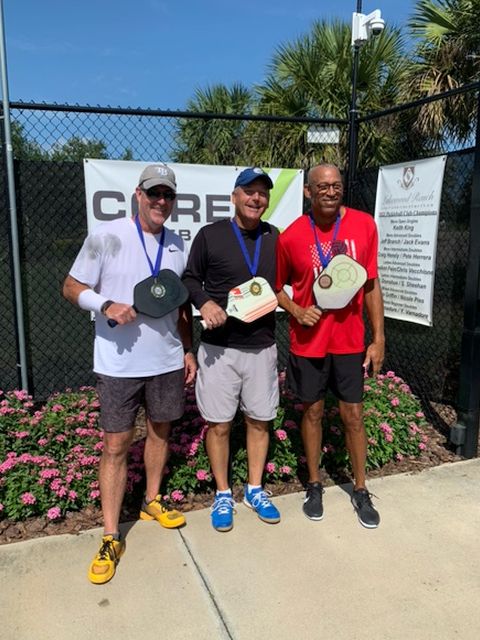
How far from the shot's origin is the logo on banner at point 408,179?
4129 mm

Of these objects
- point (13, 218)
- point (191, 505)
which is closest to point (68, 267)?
point (13, 218)

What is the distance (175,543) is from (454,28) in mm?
7678

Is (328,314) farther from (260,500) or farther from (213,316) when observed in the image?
(260,500)

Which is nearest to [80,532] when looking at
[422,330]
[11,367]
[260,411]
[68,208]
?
[260,411]

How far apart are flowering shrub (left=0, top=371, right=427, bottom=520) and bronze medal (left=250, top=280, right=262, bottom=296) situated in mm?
1220

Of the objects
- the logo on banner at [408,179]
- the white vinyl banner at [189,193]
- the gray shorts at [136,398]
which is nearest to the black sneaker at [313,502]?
the gray shorts at [136,398]

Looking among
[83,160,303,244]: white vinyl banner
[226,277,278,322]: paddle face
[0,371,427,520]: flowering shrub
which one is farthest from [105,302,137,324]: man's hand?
[83,160,303,244]: white vinyl banner

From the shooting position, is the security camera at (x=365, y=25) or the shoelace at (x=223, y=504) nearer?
the shoelace at (x=223, y=504)

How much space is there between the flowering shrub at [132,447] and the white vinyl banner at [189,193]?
4.72 ft

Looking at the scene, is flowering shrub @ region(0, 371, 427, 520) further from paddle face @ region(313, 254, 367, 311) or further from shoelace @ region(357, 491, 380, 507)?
paddle face @ region(313, 254, 367, 311)

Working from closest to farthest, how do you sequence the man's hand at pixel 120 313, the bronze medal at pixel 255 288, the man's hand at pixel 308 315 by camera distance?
the man's hand at pixel 120 313 → the bronze medal at pixel 255 288 → the man's hand at pixel 308 315

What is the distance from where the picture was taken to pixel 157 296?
94.6 inches

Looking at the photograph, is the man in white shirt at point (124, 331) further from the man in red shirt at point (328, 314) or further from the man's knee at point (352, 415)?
the man's knee at point (352, 415)

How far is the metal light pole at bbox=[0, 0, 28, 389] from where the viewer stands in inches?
136
